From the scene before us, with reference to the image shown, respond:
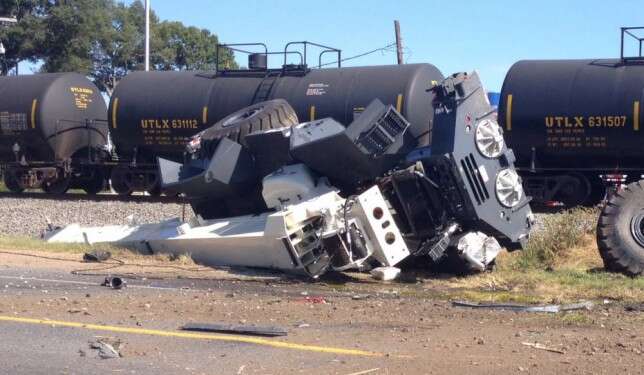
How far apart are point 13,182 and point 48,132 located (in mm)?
1971

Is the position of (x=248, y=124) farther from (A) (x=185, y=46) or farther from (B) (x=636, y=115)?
(A) (x=185, y=46)

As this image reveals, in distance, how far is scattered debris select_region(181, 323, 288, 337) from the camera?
6.93 m

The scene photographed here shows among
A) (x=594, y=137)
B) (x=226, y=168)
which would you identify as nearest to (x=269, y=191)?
(x=226, y=168)

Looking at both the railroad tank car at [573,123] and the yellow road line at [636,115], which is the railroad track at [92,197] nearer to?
the railroad tank car at [573,123]

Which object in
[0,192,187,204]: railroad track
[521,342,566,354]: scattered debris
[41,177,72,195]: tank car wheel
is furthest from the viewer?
[41,177,72,195]: tank car wheel

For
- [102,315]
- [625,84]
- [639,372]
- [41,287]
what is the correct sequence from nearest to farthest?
1. [639,372]
2. [102,315]
3. [41,287]
4. [625,84]

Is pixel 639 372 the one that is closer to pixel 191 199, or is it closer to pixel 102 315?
pixel 102 315

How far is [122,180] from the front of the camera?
23.9 meters

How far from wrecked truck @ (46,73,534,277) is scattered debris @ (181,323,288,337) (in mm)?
2789

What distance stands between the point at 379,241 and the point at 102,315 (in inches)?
124

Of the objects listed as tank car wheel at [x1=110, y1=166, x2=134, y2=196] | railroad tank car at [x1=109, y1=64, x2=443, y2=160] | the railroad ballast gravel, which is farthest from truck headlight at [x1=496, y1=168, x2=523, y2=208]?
tank car wheel at [x1=110, y1=166, x2=134, y2=196]

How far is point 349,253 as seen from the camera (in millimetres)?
9797

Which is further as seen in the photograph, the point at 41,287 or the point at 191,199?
the point at 191,199

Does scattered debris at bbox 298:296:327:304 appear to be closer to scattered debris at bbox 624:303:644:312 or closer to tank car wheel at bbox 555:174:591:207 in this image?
scattered debris at bbox 624:303:644:312
